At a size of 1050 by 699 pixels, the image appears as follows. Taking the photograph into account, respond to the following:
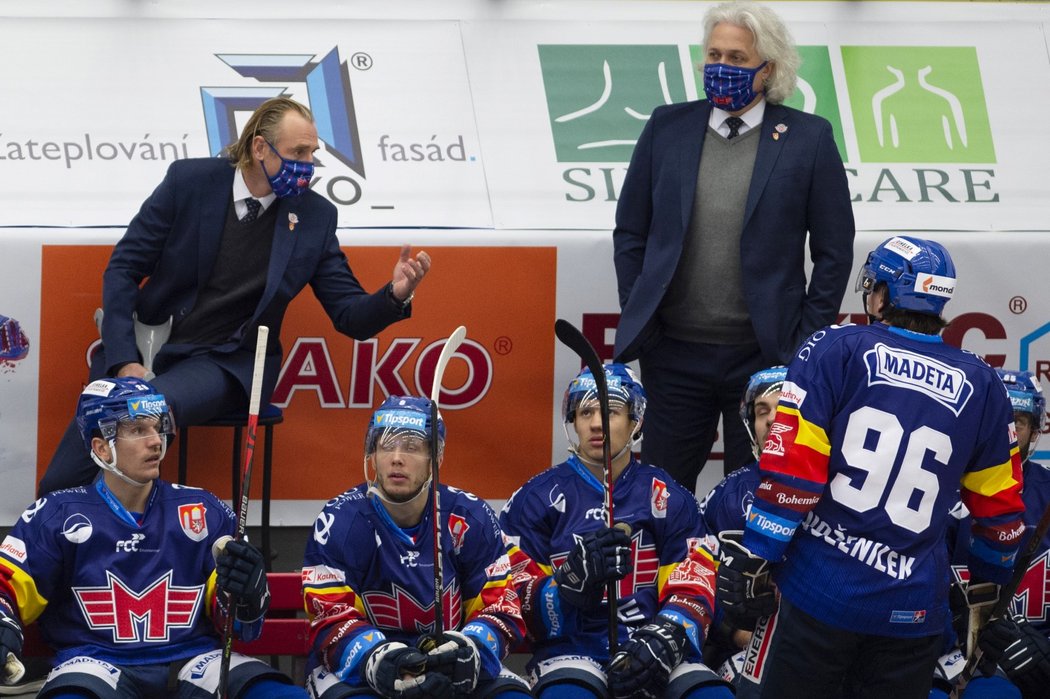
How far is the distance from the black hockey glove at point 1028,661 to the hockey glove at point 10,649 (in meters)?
2.41

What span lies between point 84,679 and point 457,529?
99 centimetres

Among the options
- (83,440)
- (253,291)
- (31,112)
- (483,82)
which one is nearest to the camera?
(83,440)

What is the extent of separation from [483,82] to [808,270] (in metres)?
Result: 1.42

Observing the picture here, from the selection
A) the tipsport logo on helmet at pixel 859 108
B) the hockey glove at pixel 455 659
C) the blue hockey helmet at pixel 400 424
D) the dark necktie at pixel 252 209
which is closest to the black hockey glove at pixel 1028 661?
the hockey glove at pixel 455 659

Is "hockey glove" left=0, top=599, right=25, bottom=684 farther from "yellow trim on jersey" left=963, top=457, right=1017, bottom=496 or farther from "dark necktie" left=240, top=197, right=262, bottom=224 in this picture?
"yellow trim on jersey" left=963, top=457, right=1017, bottom=496

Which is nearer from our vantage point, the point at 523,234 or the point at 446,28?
the point at 523,234

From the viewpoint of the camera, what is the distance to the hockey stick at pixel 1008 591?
3.74m

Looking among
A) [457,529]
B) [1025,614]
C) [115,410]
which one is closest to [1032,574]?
[1025,614]

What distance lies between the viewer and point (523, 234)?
5.32 meters

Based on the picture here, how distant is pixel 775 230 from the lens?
4.43 metres

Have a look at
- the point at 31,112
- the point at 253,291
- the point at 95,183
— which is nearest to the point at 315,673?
the point at 253,291

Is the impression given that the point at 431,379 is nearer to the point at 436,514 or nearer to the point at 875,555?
the point at 436,514

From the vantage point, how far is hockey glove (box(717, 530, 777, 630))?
331 cm

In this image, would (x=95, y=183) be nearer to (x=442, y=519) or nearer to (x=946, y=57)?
(x=442, y=519)
